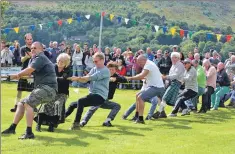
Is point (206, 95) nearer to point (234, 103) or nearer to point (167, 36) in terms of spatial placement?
point (234, 103)

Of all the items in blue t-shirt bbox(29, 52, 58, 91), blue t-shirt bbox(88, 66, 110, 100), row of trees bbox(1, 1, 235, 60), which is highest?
blue t-shirt bbox(29, 52, 58, 91)

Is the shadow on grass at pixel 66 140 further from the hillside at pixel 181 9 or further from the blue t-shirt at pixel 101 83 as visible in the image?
the hillside at pixel 181 9

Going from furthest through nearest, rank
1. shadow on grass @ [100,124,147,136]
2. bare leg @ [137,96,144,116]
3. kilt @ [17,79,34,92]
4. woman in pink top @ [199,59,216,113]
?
woman in pink top @ [199,59,216,113], kilt @ [17,79,34,92], bare leg @ [137,96,144,116], shadow on grass @ [100,124,147,136]

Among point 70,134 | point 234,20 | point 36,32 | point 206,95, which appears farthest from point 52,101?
point 234,20

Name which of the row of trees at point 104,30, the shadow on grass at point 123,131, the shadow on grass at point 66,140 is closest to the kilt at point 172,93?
the shadow on grass at point 123,131

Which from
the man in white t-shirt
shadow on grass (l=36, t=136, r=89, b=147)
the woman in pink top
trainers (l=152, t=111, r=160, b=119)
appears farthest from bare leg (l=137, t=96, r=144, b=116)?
the woman in pink top

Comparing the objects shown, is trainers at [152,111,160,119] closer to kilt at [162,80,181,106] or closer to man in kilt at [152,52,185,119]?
man in kilt at [152,52,185,119]

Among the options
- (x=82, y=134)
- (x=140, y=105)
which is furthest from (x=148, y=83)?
(x=82, y=134)

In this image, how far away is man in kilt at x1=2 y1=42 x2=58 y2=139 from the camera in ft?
32.3

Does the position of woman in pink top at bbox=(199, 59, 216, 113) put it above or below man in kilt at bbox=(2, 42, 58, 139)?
below

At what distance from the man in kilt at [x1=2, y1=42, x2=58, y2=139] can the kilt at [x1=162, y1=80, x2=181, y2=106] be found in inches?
196

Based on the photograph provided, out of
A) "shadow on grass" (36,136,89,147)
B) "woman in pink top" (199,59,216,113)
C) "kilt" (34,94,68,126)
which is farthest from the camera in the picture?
"woman in pink top" (199,59,216,113)

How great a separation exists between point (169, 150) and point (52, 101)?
273 cm

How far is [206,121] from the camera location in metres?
14.0
